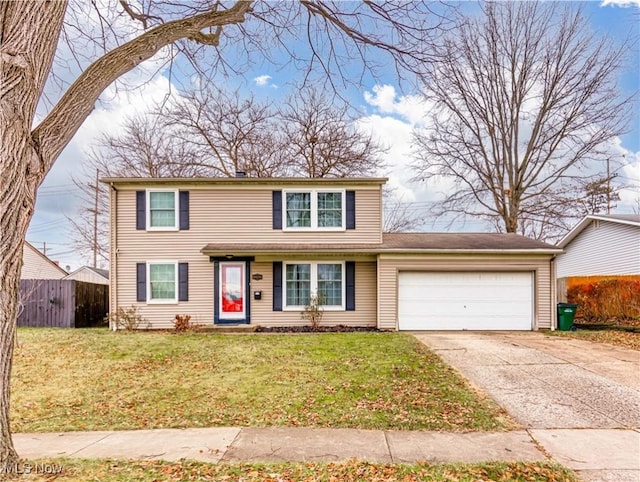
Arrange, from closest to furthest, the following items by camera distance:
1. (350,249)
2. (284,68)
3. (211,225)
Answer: (284,68) < (350,249) < (211,225)

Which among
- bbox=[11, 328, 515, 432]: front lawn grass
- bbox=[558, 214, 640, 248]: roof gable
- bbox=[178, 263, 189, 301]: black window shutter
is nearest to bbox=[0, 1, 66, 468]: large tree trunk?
bbox=[11, 328, 515, 432]: front lawn grass

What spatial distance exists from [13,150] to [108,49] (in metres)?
3.23

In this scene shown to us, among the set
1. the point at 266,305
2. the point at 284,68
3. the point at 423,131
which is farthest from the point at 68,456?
the point at 423,131

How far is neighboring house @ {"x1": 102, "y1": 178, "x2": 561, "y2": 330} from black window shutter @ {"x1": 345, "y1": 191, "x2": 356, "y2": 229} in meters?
0.03

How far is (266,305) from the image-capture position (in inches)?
477

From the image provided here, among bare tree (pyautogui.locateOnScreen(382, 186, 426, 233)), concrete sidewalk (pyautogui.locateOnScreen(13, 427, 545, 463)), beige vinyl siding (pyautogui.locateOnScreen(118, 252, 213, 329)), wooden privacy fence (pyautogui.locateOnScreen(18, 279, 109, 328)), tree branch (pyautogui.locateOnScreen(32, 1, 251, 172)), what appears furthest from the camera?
bare tree (pyautogui.locateOnScreen(382, 186, 426, 233))

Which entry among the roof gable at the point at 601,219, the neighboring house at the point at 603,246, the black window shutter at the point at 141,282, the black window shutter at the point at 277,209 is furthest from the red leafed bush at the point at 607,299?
the black window shutter at the point at 141,282

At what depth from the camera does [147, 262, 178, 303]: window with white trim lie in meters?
12.2

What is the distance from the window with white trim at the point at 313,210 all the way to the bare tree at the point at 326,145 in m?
8.46

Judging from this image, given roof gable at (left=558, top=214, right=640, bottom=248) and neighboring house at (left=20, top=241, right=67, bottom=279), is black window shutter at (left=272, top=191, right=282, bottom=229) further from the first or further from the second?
neighboring house at (left=20, top=241, right=67, bottom=279)

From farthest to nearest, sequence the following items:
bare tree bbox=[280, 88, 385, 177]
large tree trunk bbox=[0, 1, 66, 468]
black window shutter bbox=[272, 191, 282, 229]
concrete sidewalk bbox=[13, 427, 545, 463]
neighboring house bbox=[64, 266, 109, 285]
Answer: neighboring house bbox=[64, 266, 109, 285], bare tree bbox=[280, 88, 385, 177], black window shutter bbox=[272, 191, 282, 229], concrete sidewalk bbox=[13, 427, 545, 463], large tree trunk bbox=[0, 1, 66, 468]

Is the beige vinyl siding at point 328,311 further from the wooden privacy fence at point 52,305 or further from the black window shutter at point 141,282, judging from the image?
the wooden privacy fence at point 52,305

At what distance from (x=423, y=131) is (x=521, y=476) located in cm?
1904

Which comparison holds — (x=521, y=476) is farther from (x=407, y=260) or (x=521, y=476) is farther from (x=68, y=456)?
(x=407, y=260)
